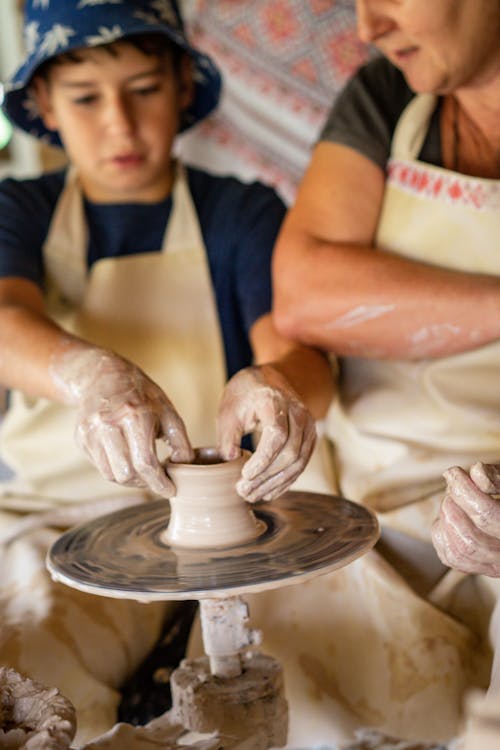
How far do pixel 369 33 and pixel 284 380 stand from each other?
63 centimetres

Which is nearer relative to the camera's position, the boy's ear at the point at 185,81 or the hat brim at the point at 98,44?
the hat brim at the point at 98,44

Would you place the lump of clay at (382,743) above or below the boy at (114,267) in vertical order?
below

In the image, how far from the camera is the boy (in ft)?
5.53

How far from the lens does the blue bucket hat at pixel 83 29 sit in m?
1.91

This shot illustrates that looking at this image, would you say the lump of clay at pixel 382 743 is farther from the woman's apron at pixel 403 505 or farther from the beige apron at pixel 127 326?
the beige apron at pixel 127 326

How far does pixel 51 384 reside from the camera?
158cm

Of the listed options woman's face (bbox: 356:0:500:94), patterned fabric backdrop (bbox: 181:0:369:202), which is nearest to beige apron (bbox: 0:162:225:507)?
woman's face (bbox: 356:0:500:94)

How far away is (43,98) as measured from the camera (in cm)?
212

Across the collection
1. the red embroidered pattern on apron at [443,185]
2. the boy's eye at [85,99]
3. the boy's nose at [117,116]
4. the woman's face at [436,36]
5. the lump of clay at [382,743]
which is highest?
the woman's face at [436,36]

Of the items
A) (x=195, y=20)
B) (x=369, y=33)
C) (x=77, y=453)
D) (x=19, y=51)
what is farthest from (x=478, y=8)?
(x=19, y=51)

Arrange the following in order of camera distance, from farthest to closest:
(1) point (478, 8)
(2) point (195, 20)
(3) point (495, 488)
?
(2) point (195, 20), (1) point (478, 8), (3) point (495, 488)

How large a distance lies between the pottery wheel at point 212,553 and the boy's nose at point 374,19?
2.65ft

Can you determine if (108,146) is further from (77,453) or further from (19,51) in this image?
(19,51)

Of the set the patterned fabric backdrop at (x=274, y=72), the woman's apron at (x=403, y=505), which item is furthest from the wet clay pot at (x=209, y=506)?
the patterned fabric backdrop at (x=274, y=72)
